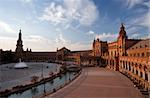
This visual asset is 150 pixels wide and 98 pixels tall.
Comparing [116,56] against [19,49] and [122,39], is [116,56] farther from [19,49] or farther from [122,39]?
[19,49]

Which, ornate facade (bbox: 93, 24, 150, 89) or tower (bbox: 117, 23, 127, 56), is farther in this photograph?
tower (bbox: 117, 23, 127, 56)

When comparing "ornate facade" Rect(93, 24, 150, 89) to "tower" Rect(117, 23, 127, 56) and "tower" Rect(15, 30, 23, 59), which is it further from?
"tower" Rect(15, 30, 23, 59)

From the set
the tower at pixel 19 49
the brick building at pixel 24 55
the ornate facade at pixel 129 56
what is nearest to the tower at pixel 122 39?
the ornate facade at pixel 129 56

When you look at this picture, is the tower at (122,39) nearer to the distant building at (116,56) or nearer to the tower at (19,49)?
the distant building at (116,56)

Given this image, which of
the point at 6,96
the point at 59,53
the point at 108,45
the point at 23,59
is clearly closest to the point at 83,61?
the point at 108,45

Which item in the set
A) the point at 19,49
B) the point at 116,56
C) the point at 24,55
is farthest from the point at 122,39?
the point at 24,55

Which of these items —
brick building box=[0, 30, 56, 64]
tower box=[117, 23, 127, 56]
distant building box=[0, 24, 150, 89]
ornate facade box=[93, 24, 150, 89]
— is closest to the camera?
ornate facade box=[93, 24, 150, 89]

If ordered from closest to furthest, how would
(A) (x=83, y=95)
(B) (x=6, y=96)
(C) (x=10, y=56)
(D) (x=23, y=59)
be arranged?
1. (A) (x=83, y=95)
2. (B) (x=6, y=96)
3. (C) (x=10, y=56)
4. (D) (x=23, y=59)

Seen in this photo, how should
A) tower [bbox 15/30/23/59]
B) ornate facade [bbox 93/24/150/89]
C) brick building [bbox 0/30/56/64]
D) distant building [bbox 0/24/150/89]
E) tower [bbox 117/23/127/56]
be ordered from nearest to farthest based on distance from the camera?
ornate facade [bbox 93/24/150/89] → distant building [bbox 0/24/150/89] → tower [bbox 117/23/127/56] → brick building [bbox 0/30/56/64] → tower [bbox 15/30/23/59]

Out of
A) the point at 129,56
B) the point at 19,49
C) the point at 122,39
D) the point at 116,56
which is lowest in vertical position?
the point at 129,56

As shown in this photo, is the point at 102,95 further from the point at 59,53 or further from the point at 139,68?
the point at 59,53

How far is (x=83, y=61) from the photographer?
105 meters

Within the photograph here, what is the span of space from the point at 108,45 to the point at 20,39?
6967 centimetres

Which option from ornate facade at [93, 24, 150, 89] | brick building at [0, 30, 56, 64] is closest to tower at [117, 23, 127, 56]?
ornate facade at [93, 24, 150, 89]
